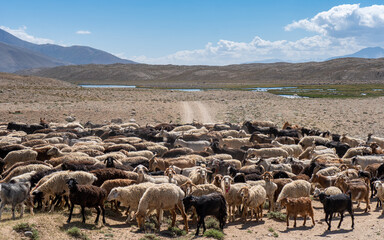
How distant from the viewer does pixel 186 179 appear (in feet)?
38.3

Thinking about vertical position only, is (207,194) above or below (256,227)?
above

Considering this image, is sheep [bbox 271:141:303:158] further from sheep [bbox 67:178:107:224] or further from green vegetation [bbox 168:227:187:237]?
sheep [bbox 67:178:107:224]

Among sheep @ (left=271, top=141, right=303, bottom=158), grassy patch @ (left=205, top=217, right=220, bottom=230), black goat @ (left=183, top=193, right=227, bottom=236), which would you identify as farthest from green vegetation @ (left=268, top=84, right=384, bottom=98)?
black goat @ (left=183, top=193, right=227, bottom=236)

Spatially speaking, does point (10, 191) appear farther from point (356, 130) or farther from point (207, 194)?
point (356, 130)

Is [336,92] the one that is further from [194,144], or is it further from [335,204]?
[335,204]

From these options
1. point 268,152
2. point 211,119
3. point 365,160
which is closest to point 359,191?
point 365,160

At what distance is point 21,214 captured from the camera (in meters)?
9.02

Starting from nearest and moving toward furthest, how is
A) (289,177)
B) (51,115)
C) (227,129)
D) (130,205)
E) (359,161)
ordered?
(130,205) → (289,177) → (359,161) → (227,129) → (51,115)

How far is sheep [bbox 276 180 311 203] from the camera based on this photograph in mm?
11062

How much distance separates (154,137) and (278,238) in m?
13.2

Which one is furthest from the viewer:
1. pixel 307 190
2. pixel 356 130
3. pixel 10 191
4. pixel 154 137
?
pixel 356 130

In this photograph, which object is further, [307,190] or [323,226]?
[307,190]

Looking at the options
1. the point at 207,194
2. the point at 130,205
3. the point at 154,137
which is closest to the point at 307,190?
the point at 207,194

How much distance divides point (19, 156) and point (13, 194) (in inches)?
235
